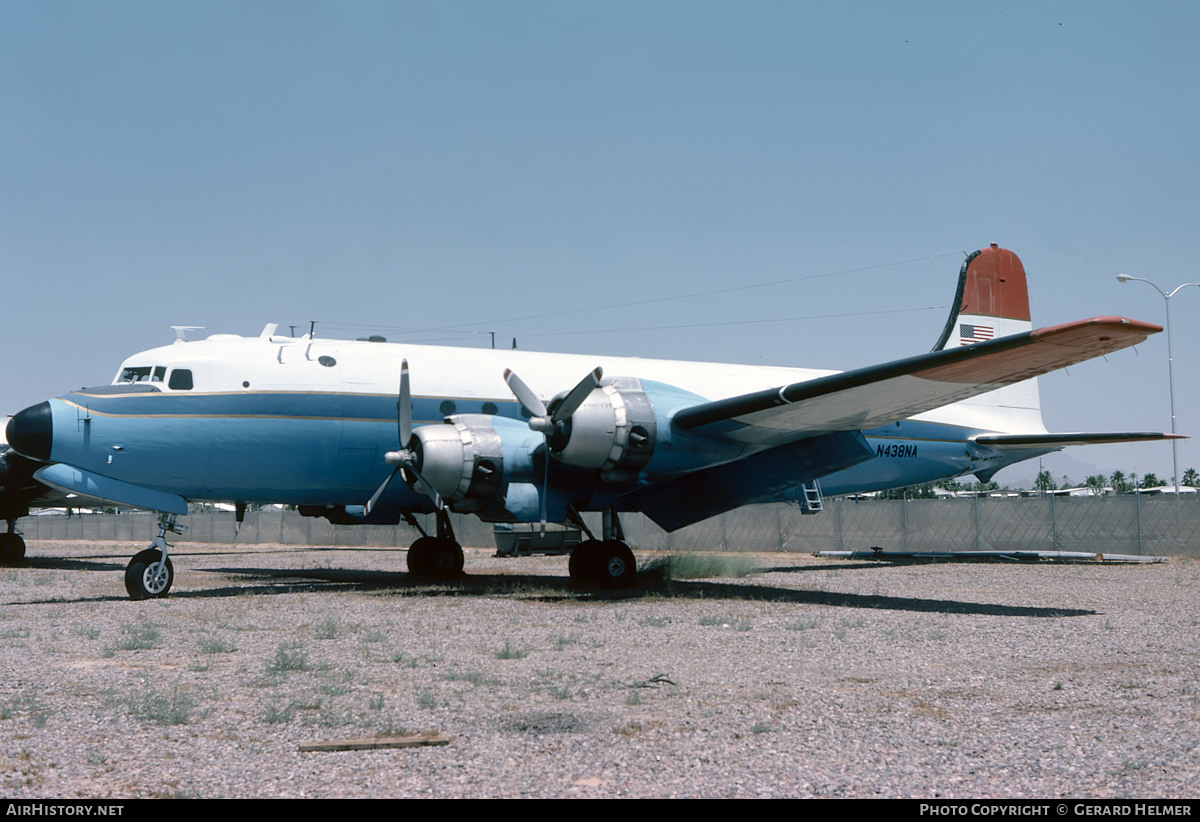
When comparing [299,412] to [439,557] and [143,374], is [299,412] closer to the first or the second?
[143,374]

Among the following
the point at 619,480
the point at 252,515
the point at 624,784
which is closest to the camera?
the point at 624,784

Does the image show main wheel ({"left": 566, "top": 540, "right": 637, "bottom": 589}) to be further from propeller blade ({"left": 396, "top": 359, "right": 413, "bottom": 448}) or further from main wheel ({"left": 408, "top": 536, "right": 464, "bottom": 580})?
main wheel ({"left": 408, "top": 536, "right": 464, "bottom": 580})

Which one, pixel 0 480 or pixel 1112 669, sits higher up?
pixel 0 480

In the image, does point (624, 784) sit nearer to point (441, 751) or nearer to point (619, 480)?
point (441, 751)

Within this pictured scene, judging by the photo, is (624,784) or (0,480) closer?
(624,784)

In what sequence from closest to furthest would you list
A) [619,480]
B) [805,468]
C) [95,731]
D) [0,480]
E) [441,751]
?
[441,751] → [95,731] → [619,480] → [805,468] → [0,480]

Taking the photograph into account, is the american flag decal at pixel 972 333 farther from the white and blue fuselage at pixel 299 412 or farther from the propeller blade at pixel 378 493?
the propeller blade at pixel 378 493

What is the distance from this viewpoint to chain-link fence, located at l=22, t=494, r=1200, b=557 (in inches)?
991

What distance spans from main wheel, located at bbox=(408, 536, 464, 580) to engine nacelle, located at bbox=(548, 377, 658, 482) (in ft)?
18.9

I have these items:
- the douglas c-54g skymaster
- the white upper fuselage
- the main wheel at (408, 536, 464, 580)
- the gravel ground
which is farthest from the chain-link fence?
the douglas c-54g skymaster

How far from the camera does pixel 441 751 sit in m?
5.80

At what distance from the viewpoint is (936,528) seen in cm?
2970
